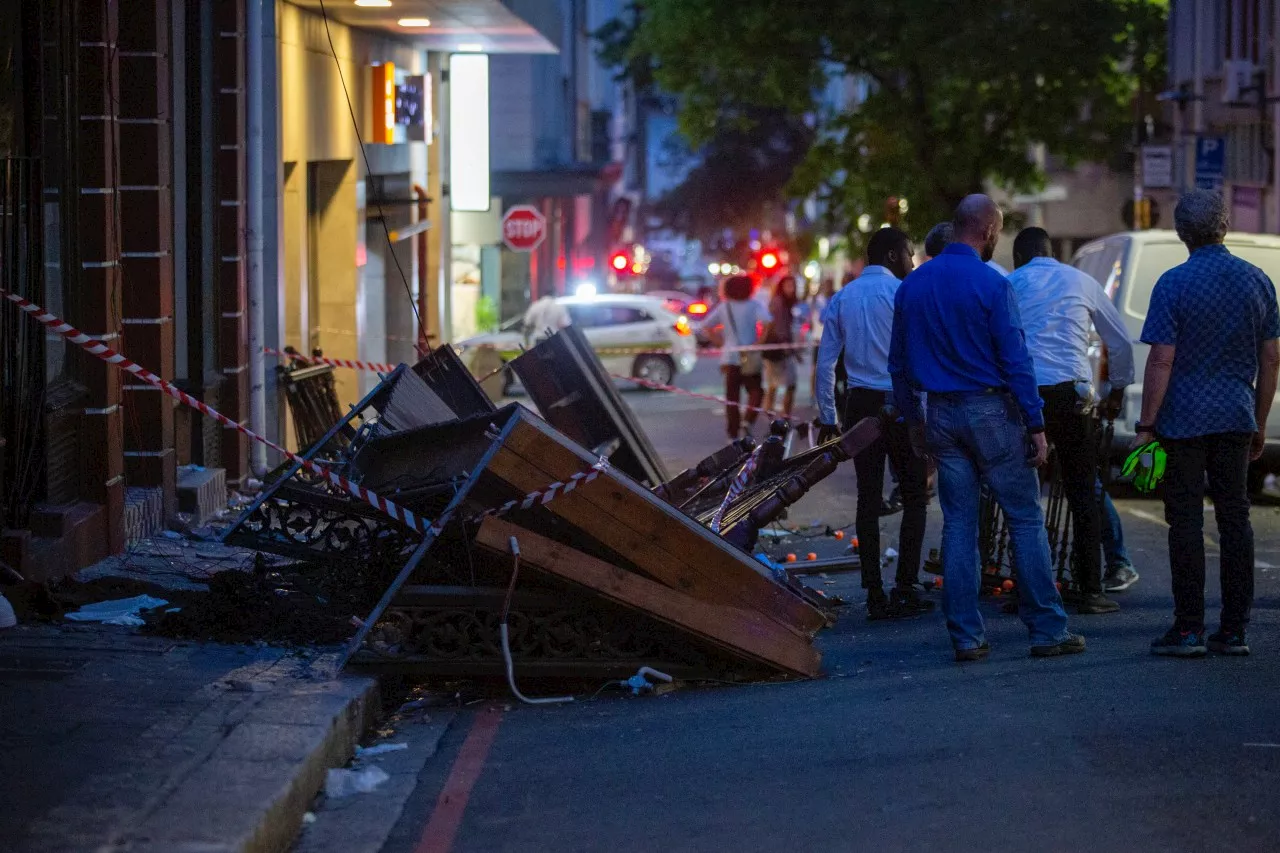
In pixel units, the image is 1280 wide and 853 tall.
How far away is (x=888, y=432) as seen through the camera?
8594 millimetres

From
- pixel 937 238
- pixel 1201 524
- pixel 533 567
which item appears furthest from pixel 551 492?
pixel 937 238

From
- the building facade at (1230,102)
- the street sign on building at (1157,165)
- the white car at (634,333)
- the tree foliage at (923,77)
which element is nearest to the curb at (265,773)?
the building facade at (1230,102)

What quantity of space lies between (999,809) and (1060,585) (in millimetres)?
3719

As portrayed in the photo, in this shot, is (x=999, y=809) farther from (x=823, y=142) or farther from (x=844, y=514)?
(x=823, y=142)

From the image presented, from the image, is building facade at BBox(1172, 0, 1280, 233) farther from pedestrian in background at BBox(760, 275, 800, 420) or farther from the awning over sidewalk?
the awning over sidewalk

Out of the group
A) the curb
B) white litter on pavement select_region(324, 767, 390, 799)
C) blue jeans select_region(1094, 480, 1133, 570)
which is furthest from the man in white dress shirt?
white litter on pavement select_region(324, 767, 390, 799)

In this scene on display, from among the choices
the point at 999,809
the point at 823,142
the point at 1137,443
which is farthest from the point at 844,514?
the point at 823,142

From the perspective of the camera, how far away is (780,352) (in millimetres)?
19359

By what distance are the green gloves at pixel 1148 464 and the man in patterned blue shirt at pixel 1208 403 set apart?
38 mm

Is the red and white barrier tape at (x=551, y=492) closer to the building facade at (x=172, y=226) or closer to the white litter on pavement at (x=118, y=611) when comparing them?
the white litter on pavement at (x=118, y=611)

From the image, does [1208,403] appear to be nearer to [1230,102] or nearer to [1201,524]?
[1201,524]

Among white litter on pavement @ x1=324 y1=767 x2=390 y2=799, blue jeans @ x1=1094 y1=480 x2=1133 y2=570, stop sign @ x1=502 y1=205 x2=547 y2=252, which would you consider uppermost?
stop sign @ x1=502 y1=205 x2=547 y2=252

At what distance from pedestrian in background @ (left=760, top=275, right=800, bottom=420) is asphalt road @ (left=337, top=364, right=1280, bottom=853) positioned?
11.6 meters

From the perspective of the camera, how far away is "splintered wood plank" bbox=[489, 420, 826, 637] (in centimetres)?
686
